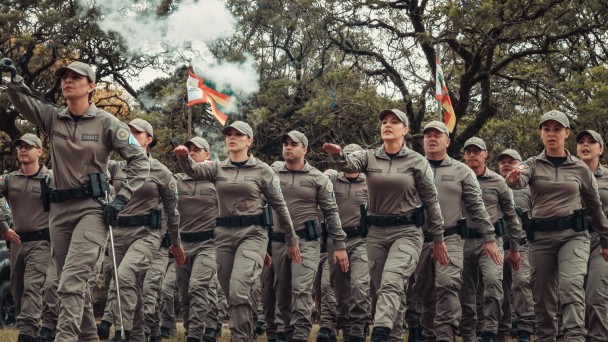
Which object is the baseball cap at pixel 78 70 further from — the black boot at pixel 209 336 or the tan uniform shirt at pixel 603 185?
the tan uniform shirt at pixel 603 185

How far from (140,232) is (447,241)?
339 cm

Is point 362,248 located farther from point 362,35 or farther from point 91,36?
point 91,36

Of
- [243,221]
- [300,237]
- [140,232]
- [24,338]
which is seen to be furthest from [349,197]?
[24,338]

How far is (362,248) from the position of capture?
13047 mm

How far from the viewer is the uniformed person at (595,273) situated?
420 inches

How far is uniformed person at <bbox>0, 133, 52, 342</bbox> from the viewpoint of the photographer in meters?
11.6

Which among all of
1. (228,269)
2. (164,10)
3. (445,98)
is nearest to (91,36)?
(164,10)

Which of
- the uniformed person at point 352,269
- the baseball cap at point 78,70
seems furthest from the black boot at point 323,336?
the baseball cap at point 78,70

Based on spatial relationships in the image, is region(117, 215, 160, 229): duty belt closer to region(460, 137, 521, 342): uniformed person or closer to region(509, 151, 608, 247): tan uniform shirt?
region(460, 137, 521, 342): uniformed person

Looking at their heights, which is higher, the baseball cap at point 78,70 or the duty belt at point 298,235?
Answer: the baseball cap at point 78,70

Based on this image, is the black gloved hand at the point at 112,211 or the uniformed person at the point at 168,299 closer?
the black gloved hand at the point at 112,211

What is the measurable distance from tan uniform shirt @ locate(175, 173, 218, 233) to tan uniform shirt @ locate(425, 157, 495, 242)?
2907 millimetres

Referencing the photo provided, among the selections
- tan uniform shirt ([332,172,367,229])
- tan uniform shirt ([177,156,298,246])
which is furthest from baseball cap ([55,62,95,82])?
tan uniform shirt ([332,172,367,229])

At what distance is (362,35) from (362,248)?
12.1 m
